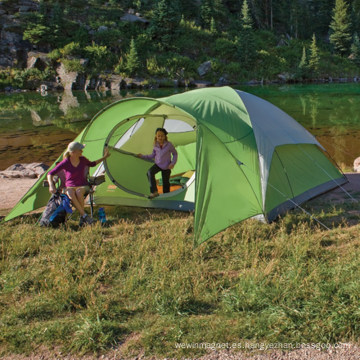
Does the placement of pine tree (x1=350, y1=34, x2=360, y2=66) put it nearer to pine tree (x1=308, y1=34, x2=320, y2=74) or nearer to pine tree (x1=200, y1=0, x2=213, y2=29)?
pine tree (x1=308, y1=34, x2=320, y2=74)

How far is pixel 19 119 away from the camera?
20.0m

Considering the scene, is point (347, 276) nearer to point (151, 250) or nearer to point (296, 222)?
point (296, 222)

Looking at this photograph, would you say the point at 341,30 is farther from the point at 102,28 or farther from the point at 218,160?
the point at 218,160

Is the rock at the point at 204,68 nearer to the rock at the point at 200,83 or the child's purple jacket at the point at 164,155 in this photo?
the rock at the point at 200,83

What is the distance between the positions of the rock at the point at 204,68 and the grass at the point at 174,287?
121 ft

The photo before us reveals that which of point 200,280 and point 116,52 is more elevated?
point 116,52

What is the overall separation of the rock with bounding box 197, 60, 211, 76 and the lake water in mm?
13289

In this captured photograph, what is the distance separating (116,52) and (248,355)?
1635 inches

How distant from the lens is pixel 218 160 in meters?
5.39

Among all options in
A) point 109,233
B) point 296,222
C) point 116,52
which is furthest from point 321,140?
point 116,52

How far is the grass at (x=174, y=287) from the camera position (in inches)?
131

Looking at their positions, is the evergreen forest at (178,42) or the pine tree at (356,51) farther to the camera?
the pine tree at (356,51)

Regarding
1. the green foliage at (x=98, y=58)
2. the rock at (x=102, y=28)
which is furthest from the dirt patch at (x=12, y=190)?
the rock at (x=102, y=28)

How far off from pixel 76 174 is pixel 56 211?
2.28ft
